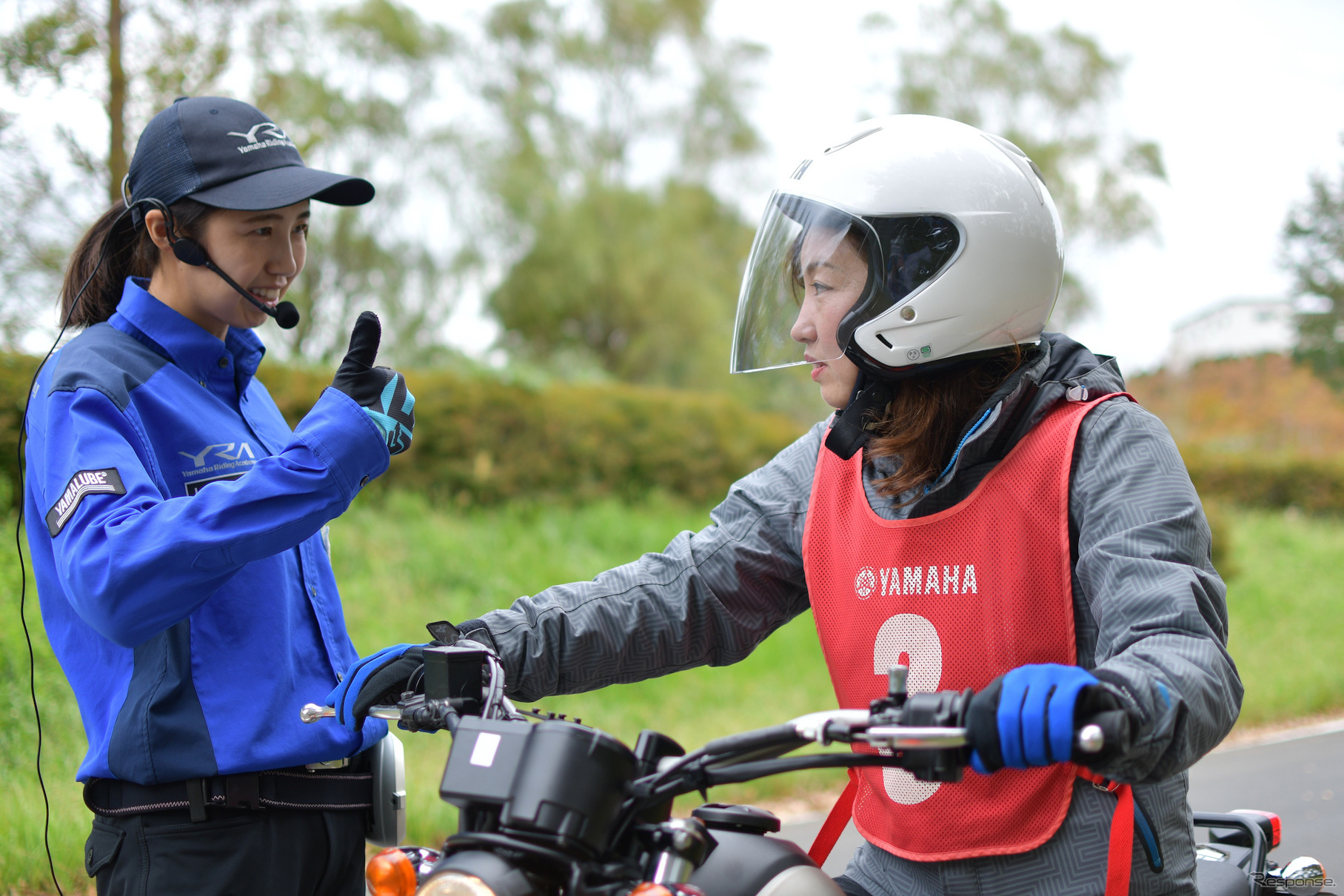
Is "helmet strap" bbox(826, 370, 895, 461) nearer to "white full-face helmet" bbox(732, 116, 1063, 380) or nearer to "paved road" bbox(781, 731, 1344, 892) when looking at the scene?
Answer: "white full-face helmet" bbox(732, 116, 1063, 380)

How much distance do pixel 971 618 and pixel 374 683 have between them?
109 centimetres

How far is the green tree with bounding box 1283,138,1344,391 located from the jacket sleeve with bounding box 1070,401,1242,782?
1320 cm

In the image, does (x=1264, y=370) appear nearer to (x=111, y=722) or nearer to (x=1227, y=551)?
(x=1227, y=551)

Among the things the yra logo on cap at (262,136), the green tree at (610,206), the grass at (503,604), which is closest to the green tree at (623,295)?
the green tree at (610,206)

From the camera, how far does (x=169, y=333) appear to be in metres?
2.21

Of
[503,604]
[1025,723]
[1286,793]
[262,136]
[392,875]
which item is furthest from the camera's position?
[503,604]

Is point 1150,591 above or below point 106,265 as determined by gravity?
below

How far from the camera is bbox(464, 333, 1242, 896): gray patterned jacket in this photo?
165 centimetres

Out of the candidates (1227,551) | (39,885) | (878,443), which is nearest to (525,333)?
(1227,551)

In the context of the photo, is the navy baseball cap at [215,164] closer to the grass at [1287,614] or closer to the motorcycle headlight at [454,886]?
the motorcycle headlight at [454,886]

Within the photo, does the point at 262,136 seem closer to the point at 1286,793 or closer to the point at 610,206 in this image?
the point at 1286,793

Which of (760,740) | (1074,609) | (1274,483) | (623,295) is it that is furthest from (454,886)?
(1274,483)

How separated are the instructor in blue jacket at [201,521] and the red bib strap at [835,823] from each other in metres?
0.93

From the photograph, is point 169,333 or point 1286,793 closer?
point 169,333
